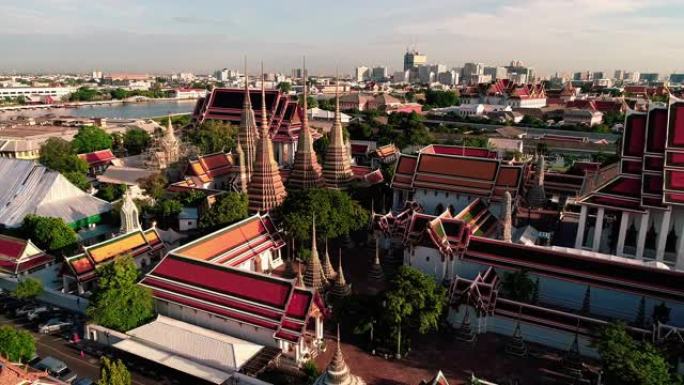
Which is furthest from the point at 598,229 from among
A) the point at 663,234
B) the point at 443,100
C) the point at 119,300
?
the point at 443,100

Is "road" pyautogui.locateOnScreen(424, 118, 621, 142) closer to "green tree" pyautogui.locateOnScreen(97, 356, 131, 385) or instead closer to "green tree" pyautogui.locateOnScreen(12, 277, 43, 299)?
"green tree" pyautogui.locateOnScreen(12, 277, 43, 299)

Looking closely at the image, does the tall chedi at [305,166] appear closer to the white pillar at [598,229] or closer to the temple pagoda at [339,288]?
the temple pagoda at [339,288]

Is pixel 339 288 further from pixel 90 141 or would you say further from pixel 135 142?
pixel 135 142

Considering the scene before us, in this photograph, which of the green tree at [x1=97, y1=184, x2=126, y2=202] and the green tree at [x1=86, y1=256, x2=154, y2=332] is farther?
the green tree at [x1=97, y1=184, x2=126, y2=202]

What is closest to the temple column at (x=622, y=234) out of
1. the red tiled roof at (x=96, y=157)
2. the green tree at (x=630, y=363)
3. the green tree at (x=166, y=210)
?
the green tree at (x=630, y=363)

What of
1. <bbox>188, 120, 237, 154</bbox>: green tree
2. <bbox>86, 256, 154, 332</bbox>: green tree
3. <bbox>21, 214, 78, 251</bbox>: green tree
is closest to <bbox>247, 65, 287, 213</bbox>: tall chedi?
<bbox>21, 214, 78, 251</bbox>: green tree

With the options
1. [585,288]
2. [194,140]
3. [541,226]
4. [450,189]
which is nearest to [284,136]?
[194,140]
